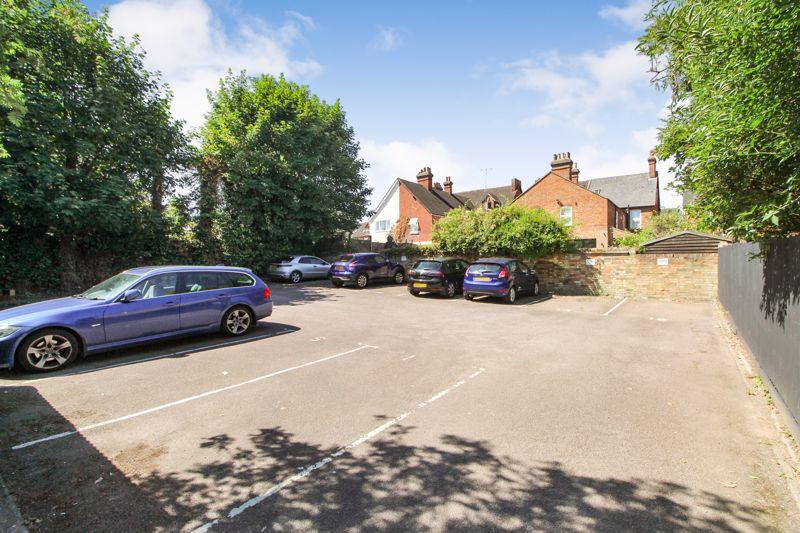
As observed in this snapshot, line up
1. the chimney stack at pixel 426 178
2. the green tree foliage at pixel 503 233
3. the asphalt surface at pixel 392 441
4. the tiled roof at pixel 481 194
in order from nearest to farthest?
the asphalt surface at pixel 392 441 < the green tree foliage at pixel 503 233 < the chimney stack at pixel 426 178 < the tiled roof at pixel 481 194

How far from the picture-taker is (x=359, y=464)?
3461 mm

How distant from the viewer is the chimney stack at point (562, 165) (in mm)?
32750

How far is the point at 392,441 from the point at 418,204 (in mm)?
33087

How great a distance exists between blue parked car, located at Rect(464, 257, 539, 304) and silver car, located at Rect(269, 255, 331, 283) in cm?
1014

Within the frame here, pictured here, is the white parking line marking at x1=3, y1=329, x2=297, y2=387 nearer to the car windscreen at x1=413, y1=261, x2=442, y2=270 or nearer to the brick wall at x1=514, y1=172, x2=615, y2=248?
the car windscreen at x1=413, y1=261, x2=442, y2=270

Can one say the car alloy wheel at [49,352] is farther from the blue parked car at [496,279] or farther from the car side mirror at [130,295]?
the blue parked car at [496,279]

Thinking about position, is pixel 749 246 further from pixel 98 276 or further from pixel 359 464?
pixel 98 276

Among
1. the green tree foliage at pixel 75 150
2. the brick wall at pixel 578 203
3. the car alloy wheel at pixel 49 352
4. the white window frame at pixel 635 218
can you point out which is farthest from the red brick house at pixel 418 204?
the car alloy wheel at pixel 49 352

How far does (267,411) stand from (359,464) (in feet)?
5.52

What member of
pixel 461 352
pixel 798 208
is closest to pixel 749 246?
pixel 798 208

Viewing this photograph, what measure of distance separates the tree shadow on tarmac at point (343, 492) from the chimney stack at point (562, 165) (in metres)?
33.3

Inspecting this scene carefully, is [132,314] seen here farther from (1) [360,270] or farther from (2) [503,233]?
(2) [503,233]

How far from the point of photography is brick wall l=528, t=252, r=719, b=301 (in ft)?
46.8

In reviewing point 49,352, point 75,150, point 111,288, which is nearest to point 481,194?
point 75,150
